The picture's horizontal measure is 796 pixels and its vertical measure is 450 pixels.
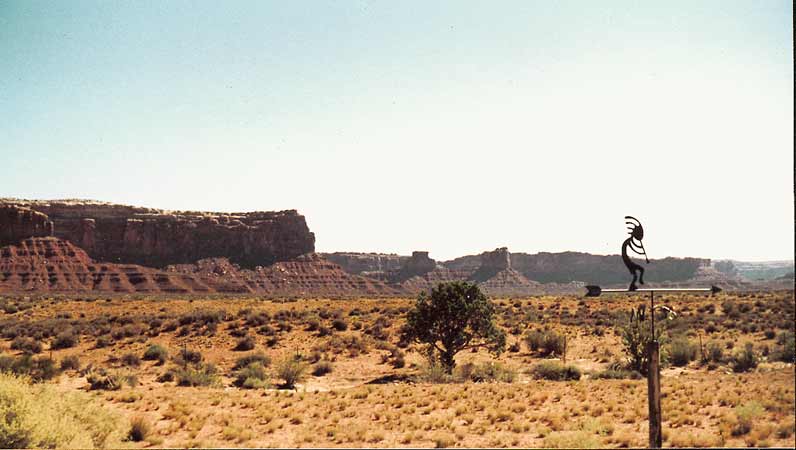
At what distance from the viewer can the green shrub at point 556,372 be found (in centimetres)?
2577

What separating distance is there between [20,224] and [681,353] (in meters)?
136

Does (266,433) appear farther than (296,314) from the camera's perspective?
No

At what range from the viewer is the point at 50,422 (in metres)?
13.7

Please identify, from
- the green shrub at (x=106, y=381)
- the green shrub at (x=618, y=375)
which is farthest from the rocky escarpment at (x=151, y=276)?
the green shrub at (x=618, y=375)

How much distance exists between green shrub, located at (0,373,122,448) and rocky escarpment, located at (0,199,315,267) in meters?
126

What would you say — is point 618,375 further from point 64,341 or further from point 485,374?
point 64,341

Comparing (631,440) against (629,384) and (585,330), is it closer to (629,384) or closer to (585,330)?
(629,384)

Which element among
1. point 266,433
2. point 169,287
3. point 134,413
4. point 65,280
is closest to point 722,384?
point 266,433

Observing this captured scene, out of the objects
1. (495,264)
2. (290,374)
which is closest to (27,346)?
(290,374)

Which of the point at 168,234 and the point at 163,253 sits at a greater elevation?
the point at 168,234

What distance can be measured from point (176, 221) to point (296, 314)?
107 metres

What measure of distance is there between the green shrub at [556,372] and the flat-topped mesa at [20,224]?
128706 millimetres

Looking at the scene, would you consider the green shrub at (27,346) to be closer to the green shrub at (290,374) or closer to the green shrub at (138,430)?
the green shrub at (290,374)

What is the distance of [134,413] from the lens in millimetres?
17672
